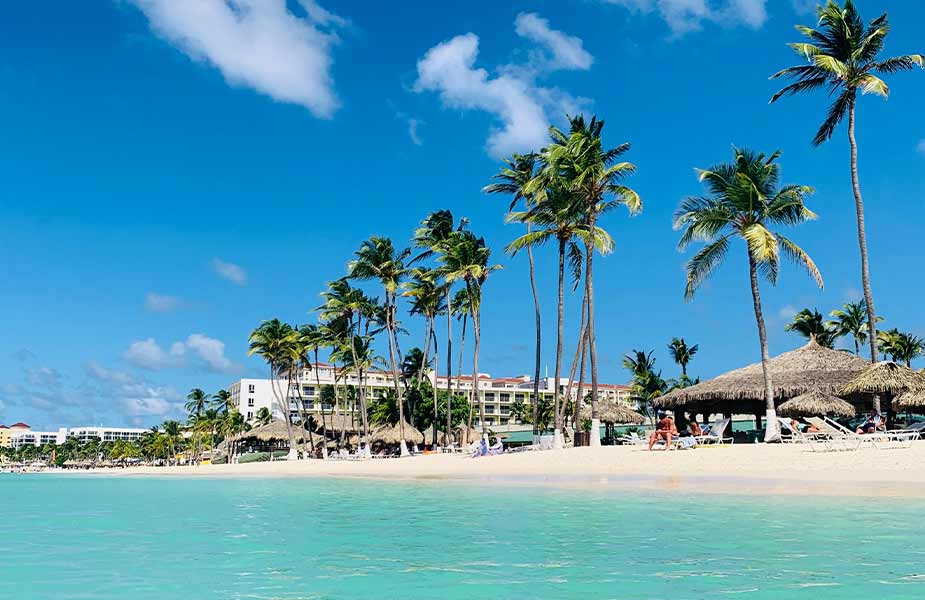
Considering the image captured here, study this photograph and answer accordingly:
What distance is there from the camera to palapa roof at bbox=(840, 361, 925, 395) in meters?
24.5

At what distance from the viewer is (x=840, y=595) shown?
5336mm

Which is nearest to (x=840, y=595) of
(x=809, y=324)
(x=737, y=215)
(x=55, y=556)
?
(x=55, y=556)

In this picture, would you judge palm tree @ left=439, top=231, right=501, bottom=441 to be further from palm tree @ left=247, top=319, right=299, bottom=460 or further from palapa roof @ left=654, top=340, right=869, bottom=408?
palm tree @ left=247, top=319, right=299, bottom=460

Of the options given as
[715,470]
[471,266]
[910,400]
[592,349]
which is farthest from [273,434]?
[910,400]

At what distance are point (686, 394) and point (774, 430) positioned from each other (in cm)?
884

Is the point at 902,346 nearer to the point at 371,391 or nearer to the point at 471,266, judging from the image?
the point at 471,266

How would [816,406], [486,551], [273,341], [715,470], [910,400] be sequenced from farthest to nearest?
[273,341] < [816,406] < [910,400] < [715,470] < [486,551]

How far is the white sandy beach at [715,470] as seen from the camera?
1492cm

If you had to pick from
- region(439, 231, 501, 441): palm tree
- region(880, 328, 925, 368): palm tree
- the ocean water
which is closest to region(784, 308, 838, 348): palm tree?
region(880, 328, 925, 368): palm tree

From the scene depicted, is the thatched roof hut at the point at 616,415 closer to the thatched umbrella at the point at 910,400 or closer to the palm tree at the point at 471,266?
the palm tree at the point at 471,266

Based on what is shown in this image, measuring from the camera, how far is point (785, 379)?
30.7 metres

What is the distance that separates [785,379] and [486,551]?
86.3 ft

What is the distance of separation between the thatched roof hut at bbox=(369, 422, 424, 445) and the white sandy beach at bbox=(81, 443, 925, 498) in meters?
18.7

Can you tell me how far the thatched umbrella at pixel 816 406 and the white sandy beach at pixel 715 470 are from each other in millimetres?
6679
